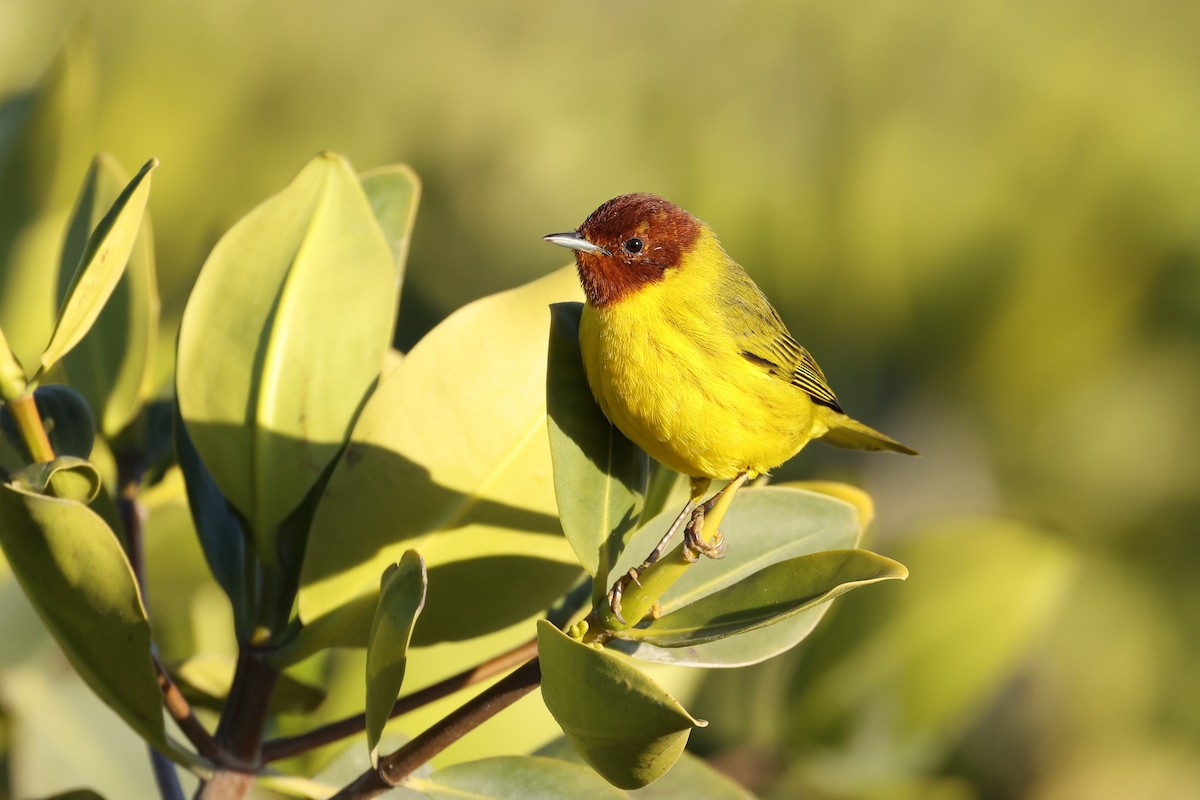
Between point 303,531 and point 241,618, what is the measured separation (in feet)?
0.35

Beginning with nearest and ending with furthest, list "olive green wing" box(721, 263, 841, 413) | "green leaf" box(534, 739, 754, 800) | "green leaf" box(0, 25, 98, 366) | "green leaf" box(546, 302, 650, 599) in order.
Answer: "green leaf" box(546, 302, 650, 599) → "green leaf" box(534, 739, 754, 800) → "green leaf" box(0, 25, 98, 366) → "olive green wing" box(721, 263, 841, 413)

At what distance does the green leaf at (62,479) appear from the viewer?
0.93m

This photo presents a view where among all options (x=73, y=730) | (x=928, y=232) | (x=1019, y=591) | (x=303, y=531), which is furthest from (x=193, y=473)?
(x=928, y=232)

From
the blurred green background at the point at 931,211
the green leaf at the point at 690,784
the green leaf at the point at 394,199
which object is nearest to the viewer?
the green leaf at the point at 690,784

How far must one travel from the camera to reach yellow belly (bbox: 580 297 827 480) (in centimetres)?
133

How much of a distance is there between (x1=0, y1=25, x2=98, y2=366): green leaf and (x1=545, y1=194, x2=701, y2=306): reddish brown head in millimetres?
688

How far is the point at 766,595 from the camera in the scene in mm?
959

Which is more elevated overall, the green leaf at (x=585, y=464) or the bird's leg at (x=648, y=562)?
the green leaf at (x=585, y=464)

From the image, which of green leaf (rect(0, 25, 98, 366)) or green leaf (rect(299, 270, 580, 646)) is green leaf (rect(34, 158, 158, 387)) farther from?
green leaf (rect(0, 25, 98, 366))

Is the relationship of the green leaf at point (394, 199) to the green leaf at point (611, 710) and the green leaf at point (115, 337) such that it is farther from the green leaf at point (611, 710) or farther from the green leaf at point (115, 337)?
the green leaf at point (611, 710)

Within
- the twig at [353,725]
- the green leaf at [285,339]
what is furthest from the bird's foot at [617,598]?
the green leaf at [285,339]

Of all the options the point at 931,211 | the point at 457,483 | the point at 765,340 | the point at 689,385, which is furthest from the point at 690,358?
the point at 931,211

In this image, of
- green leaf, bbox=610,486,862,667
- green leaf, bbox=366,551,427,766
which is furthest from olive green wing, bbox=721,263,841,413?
green leaf, bbox=366,551,427,766

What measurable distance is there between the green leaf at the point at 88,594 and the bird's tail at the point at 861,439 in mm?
1292
